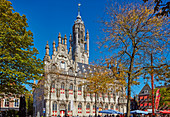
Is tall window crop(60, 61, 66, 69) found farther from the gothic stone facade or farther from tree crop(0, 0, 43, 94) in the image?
tree crop(0, 0, 43, 94)

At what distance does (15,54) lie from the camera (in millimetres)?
20438

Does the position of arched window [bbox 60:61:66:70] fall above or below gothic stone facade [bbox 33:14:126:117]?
above

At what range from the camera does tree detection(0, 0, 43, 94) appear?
64.3 feet

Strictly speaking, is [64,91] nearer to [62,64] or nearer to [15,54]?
[62,64]

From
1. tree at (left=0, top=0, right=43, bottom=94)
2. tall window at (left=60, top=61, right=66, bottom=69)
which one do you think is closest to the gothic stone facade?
tall window at (left=60, top=61, right=66, bottom=69)

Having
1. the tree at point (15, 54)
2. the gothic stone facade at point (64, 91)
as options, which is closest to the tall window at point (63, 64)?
the gothic stone facade at point (64, 91)

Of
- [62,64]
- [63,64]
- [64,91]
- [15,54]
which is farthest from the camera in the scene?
[63,64]

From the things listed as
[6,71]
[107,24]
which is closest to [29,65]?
[6,71]

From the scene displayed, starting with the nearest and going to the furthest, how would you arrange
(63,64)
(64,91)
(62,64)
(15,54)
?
(15,54), (64,91), (62,64), (63,64)

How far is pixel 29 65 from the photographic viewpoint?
2131 cm

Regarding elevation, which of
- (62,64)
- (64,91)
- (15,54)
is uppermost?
(62,64)

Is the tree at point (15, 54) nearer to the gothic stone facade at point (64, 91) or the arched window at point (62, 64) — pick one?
the gothic stone facade at point (64, 91)

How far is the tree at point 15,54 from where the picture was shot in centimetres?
1960

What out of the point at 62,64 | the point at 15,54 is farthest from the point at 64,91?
the point at 15,54
